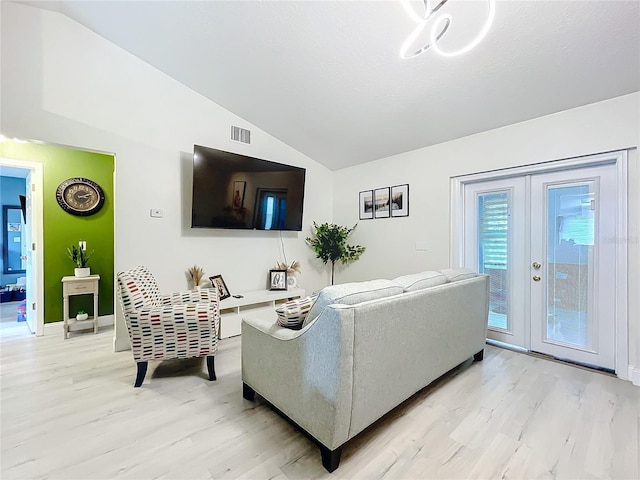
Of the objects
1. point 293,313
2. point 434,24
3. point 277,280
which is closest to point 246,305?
point 277,280

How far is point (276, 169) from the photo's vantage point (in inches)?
151

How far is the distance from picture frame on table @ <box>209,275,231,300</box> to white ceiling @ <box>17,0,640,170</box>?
7.14 ft

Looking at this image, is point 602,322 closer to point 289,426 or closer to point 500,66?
point 500,66

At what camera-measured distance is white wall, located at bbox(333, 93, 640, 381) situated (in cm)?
232

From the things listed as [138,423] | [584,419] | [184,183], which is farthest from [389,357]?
[184,183]

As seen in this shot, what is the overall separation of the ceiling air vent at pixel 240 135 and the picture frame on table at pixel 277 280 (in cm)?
184

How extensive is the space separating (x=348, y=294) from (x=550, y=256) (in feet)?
8.39

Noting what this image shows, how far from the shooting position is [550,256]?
110 inches

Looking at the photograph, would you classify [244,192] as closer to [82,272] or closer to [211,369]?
[211,369]

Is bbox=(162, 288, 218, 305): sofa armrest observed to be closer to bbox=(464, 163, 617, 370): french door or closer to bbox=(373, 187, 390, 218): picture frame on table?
bbox=(373, 187, 390, 218): picture frame on table

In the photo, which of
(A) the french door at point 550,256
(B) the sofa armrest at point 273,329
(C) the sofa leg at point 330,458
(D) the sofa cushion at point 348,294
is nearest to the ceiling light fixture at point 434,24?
(D) the sofa cushion at point 348,294

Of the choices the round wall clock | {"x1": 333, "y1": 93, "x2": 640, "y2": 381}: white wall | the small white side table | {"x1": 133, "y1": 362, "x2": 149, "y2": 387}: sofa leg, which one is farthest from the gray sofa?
the round wall clock

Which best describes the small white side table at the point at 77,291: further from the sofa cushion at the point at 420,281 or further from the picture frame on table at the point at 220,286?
the sofa cushion at the point at 420,281

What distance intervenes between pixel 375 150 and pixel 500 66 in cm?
179
